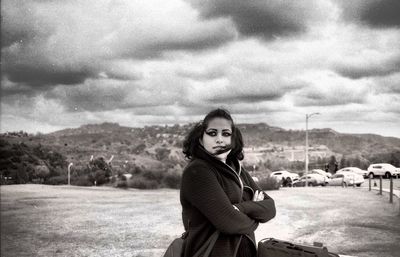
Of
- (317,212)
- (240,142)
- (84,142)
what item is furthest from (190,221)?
(84,142)

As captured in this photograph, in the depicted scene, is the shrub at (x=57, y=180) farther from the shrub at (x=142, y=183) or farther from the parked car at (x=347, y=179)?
the parked car at (x=347, y=179)

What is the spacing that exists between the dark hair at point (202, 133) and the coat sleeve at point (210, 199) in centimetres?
28

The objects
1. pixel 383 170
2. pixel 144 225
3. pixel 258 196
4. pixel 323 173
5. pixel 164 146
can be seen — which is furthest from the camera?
pixel 164 146

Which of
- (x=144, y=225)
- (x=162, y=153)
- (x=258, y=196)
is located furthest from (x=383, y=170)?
(x=162, y=153)

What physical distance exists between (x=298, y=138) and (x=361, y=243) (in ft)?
82.0

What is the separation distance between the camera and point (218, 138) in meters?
1.96

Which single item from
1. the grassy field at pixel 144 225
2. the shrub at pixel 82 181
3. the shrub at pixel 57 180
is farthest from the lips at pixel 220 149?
the shrub at pixel 57 180

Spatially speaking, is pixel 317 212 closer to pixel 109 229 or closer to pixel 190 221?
pixel 109 229

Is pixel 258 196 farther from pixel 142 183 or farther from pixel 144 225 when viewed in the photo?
pixel 142 183

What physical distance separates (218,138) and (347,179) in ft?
42.0

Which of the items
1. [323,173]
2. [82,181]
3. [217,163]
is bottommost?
[82,181]

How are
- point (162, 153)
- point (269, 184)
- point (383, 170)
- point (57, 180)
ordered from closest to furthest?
point (383, 170) < point (269, 184) < point (57, 180) < point (162, 153)

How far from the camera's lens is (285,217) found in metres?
7.31

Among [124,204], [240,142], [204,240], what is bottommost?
[124,204]
